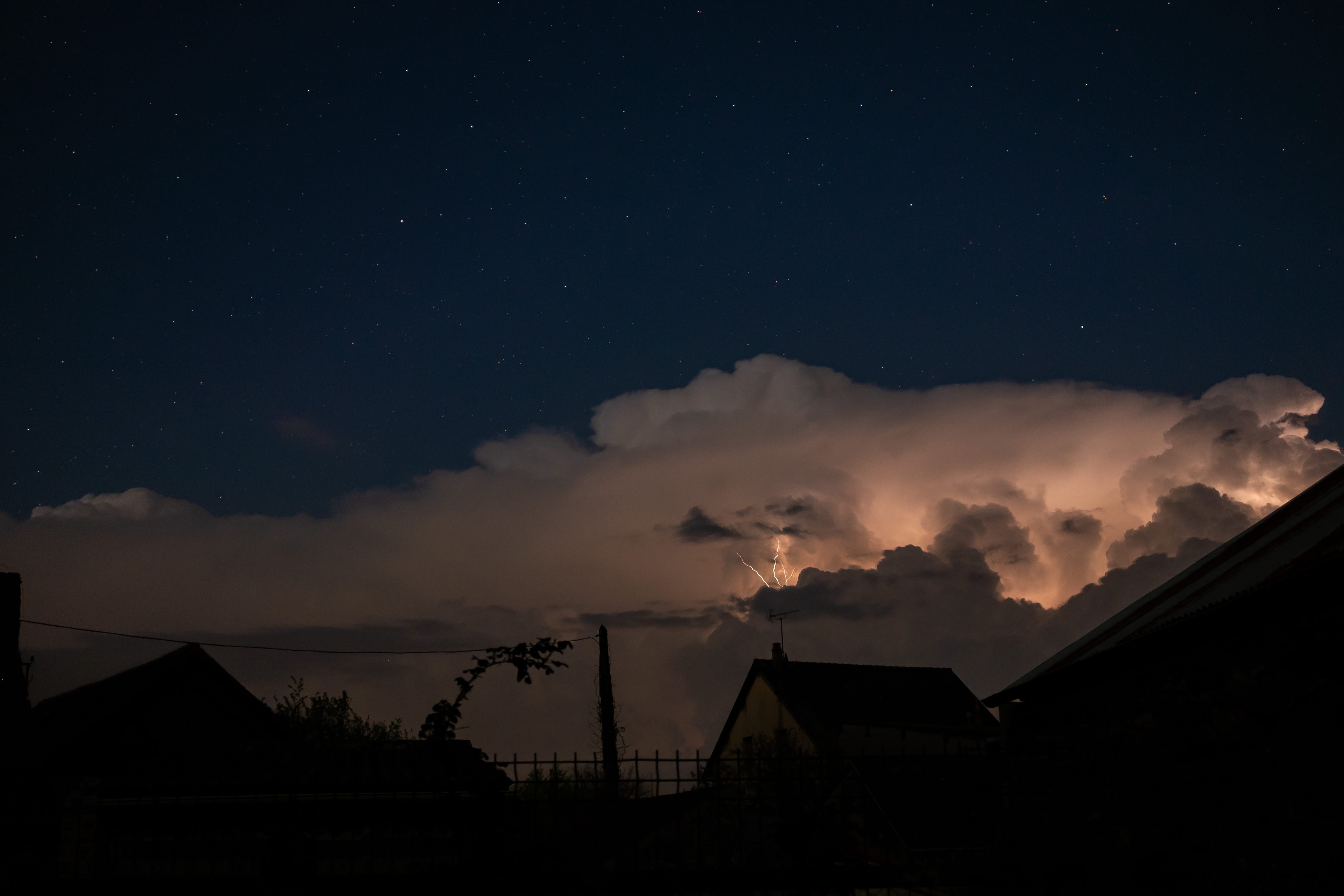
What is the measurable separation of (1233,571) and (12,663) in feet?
88.0

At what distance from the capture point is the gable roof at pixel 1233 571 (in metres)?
8.16

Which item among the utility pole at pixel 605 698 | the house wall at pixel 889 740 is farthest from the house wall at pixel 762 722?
the utility pole at pixel 605 698

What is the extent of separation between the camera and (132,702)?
2247 cm

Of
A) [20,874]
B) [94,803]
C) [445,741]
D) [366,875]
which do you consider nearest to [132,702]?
[20,874]

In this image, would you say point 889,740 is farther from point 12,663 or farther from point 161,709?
point 12,663

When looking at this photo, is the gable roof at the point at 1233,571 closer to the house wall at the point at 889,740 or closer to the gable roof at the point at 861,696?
the house wall at the point at 889,740

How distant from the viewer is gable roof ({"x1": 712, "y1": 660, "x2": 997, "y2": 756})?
36.7 metres

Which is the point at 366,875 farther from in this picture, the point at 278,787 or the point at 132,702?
the point at 132,702

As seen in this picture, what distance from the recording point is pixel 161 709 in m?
23.1

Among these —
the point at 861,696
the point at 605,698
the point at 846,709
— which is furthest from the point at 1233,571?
the point at 861,696

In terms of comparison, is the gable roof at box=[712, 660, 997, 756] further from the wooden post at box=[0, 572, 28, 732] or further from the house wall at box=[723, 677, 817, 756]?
the wooden post at box=[0, 572, 28, 732]

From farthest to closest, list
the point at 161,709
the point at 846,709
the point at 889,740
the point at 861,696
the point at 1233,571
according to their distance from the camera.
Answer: the point at 861,696 → the point at 846,709 → the point at 889,740 → the point at 161,709 → the point at 1233,571

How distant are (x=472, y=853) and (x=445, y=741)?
6825 millimetres

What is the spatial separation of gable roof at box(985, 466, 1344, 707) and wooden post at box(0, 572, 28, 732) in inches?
904
